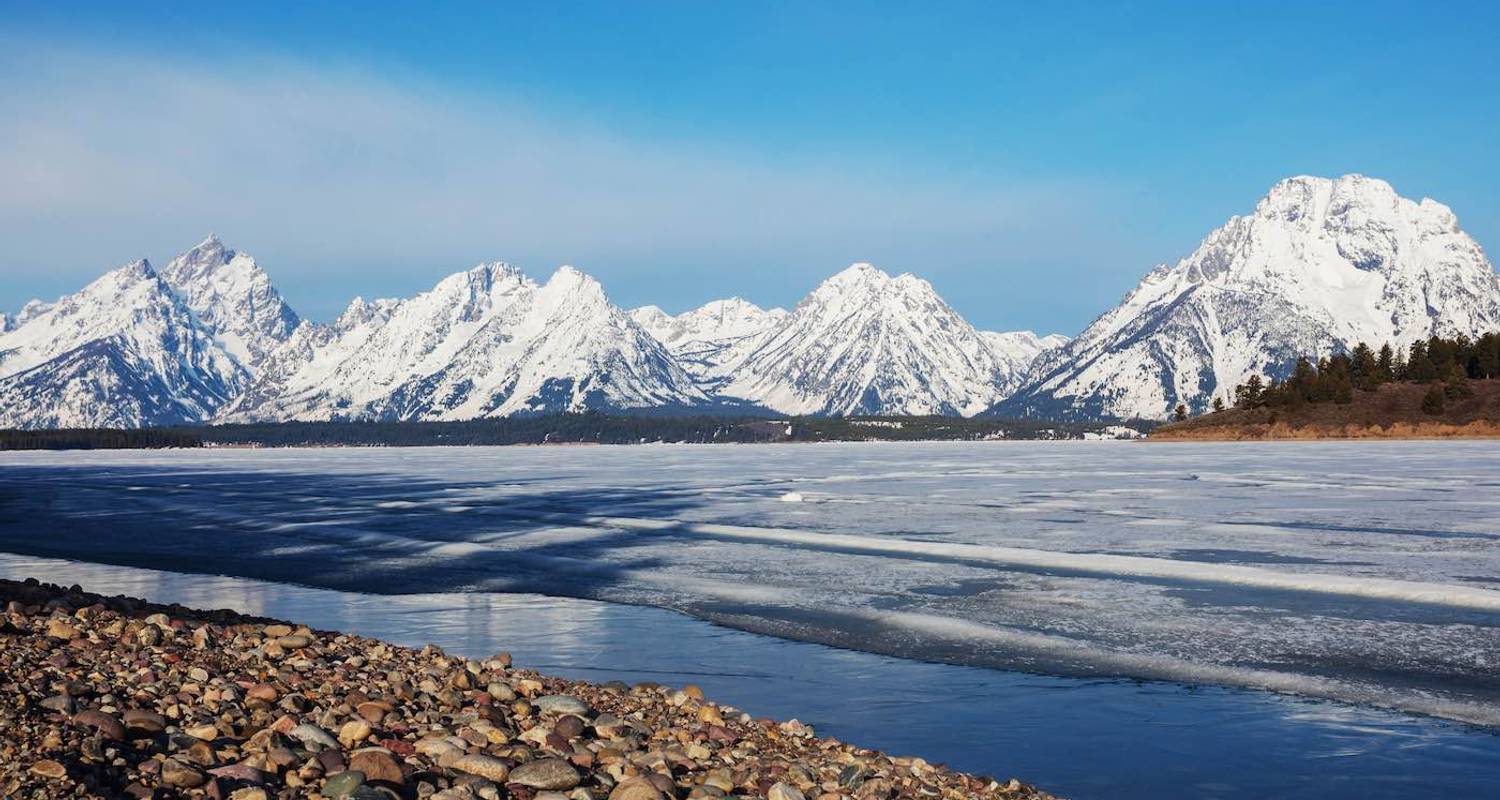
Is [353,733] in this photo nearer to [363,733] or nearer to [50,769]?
[363,733]

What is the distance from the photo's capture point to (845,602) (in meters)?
25.4

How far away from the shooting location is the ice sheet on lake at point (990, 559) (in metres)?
19.7

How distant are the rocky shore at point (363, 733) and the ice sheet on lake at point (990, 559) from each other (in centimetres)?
677

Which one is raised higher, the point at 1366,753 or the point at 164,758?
the point at 164,758

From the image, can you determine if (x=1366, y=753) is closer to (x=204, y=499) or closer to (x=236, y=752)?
(x=236, y=752)

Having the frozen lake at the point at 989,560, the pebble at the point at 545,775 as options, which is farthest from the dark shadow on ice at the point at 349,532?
the pebble at the point at 545,775

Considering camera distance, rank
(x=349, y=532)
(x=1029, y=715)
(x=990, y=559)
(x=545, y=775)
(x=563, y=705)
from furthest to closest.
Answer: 1. (x=349, y=532)
2. (x=990, y=559)
3. (x=1029, y=715)
4. (x=563, y=705)
5. (x=545, y=775)

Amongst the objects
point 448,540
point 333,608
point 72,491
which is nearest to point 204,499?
point 72,491

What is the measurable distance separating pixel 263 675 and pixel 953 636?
11557 millimetres

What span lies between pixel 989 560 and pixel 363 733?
2240 centimetres

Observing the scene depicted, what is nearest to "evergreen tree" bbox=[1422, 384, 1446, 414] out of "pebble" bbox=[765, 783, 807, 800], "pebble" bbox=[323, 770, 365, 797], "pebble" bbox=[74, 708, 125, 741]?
"pebble" bbox=[765, 783, 807, 800]

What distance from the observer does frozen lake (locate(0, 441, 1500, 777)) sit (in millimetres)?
19547

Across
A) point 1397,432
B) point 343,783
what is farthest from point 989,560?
point 1397,432

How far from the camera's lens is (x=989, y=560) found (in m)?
32.1
